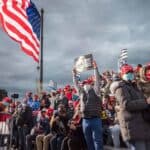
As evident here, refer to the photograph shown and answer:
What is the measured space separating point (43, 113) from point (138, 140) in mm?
8644

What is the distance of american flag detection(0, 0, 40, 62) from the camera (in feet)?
54.6

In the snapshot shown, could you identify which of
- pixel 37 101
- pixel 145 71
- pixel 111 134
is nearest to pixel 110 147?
pixel 111 134

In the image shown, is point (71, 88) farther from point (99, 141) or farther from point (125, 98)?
point (125, 98)

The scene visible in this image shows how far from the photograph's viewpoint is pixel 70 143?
12.1 meters

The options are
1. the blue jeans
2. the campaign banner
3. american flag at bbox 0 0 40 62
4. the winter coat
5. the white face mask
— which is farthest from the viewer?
american flag at bbox 0 0 40 62

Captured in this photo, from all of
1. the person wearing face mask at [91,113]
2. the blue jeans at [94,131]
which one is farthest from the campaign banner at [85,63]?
the blue jeans at [94,131]

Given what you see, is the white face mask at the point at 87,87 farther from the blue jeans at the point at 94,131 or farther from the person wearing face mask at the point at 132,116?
the person wearing face mask at the point at 132,116

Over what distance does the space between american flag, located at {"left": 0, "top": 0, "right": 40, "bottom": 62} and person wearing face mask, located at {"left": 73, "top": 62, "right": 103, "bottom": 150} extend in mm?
6245

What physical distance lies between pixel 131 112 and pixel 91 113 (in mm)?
3492

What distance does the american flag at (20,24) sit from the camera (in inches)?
656

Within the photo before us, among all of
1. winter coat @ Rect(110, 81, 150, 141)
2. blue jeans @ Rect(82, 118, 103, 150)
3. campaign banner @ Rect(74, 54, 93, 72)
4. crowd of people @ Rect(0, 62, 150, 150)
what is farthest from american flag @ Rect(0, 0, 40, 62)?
winter coat @ Rect(110, 81, 150, 141)

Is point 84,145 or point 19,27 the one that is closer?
point 84,145

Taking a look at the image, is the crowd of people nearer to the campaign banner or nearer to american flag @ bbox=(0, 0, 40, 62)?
the campaign banner

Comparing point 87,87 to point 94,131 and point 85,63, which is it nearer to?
point 85,63
